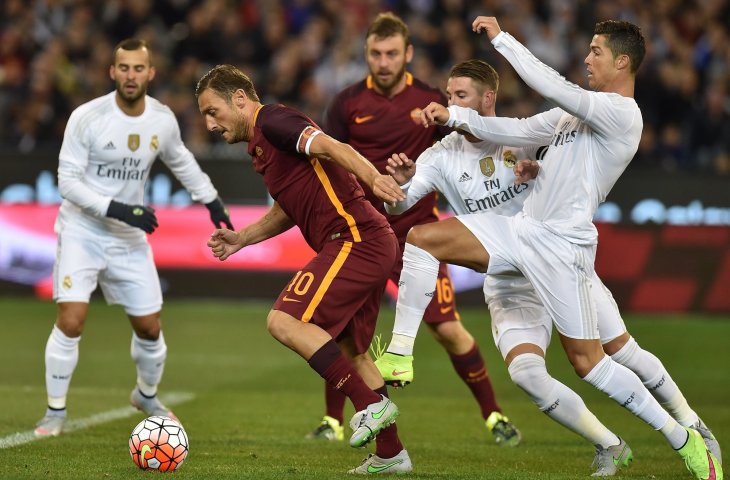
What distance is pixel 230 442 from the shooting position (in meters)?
8.10

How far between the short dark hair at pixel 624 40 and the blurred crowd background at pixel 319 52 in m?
9.87

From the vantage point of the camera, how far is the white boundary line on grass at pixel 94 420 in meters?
7.89

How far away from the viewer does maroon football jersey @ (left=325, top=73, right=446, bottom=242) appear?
914 centimetres

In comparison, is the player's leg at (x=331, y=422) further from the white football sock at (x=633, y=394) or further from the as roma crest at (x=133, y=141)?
the white football sock at (x=633, y=394)

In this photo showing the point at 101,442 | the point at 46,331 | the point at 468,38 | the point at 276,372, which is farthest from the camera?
the point at 468,38

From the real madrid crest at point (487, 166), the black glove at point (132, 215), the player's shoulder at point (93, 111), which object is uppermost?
the real madrid crest at point (487, 166)

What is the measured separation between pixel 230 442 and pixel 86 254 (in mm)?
1844

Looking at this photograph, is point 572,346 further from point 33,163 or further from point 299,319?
point 33,163

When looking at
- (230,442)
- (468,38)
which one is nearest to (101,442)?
(230,442)

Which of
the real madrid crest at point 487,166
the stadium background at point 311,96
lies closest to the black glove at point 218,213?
the real madrid crest at point 487,166

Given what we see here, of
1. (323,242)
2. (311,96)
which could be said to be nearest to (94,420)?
(323,242)

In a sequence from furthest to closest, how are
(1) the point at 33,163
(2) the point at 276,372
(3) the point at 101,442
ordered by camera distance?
(1) the point at 33,163
(2) the point at 276,372
(3) the point at 101,442

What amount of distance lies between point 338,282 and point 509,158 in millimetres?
1526

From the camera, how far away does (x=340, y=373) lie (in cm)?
659
